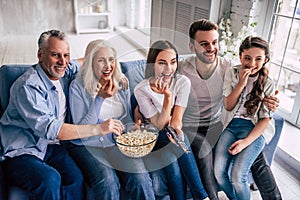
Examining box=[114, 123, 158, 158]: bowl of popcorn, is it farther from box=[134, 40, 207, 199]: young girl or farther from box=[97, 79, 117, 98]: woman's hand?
box=[97, 79, 117, 98]: woman's hand

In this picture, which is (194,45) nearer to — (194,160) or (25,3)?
(194,160)

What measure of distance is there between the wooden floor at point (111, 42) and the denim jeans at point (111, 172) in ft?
1.71

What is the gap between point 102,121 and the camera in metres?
1.50

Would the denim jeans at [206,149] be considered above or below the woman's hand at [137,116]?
below

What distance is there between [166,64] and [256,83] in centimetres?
50

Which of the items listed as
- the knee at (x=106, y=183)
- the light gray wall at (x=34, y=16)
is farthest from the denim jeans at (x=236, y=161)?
the light gray wall at (x=34, y=16)

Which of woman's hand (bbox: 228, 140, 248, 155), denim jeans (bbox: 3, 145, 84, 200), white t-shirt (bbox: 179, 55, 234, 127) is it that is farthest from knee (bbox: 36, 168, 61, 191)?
woman's hand (bbox: 228, 140, 248, 155)

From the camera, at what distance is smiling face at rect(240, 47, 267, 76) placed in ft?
A: 4.92

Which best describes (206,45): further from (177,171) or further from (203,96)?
(177,171)

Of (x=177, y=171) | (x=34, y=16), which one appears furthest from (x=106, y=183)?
(x=34, y=16)

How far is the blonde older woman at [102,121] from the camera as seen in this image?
1389 millimetres

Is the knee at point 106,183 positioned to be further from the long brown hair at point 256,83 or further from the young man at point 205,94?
the long brown hair at point 256,83

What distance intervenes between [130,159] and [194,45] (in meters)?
0.72

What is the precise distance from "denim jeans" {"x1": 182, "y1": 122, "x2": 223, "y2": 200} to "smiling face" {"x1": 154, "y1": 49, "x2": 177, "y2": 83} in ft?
1.11
